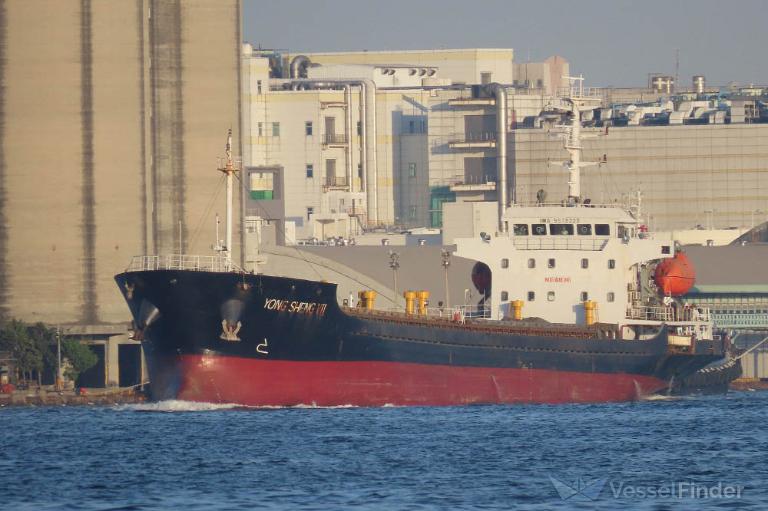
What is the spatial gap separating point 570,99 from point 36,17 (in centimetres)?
→ 2784

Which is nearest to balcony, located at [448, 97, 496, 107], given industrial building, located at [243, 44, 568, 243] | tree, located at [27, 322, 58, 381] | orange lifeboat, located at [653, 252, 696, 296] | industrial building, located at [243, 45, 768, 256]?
industrial building, located at [243, 45, 768, 256]

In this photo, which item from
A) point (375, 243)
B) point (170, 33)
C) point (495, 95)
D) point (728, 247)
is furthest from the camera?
point (495, 95)

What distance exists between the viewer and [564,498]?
38.4m

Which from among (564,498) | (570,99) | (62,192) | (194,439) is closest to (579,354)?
(570,99)

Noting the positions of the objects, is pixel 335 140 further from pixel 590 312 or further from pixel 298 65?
pixel 590 312

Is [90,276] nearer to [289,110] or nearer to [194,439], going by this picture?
[194,439]

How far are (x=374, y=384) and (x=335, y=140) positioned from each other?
277ft

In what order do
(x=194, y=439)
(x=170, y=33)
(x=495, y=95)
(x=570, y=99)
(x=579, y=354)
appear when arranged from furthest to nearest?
(x=495, y=95) → (x=170, y=33) → (x=570, y=99) → (x=579, y=354) → (x=194, y=439)

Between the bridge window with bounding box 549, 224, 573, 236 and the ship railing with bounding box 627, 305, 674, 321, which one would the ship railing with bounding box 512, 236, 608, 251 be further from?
the ship railing with bounding box 627, 305, 674, 321

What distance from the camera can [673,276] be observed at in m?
69.4

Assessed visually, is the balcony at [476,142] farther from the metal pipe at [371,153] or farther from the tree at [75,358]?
the tree at [75,358]

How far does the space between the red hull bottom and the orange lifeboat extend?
18.0 ft

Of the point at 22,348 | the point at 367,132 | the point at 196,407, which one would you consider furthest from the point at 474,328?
the point at 367,132

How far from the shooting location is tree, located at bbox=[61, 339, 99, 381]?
80375 millimetres
